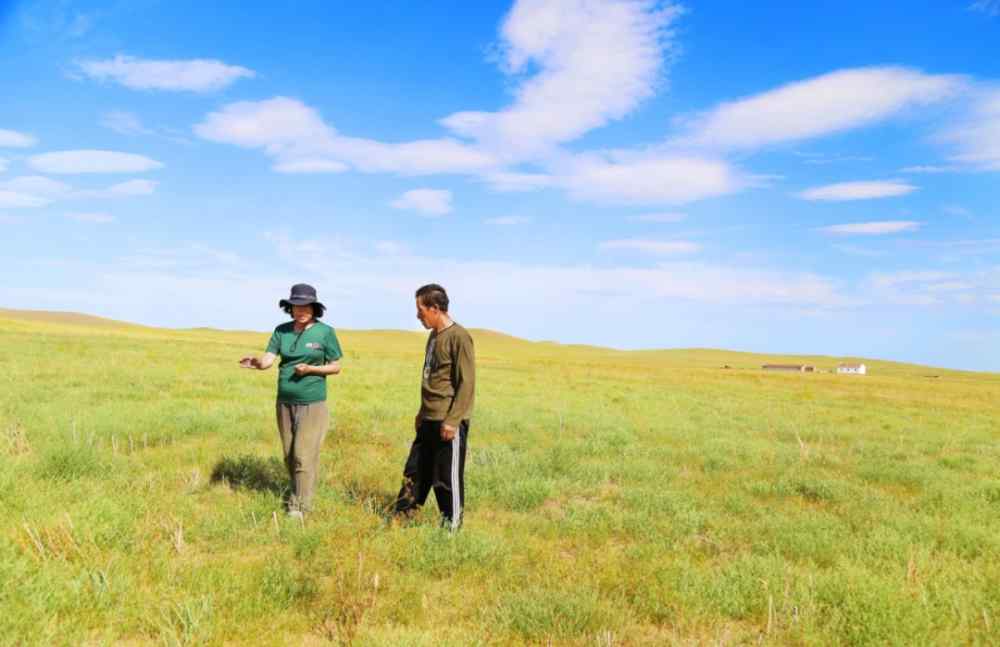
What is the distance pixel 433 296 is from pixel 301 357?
160cm

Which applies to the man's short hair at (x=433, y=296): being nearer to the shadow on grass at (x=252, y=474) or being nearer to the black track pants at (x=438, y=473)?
the black track pants at (x=438, y=473)

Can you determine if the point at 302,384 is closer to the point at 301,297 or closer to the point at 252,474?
the point at 301,297

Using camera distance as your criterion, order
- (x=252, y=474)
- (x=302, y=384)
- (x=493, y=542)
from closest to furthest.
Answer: (x=493, y=542)
(x=302, y=384)
(x=252, y=474)

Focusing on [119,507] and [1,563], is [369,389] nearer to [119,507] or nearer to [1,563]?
[119,507]

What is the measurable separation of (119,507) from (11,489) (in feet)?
4.40

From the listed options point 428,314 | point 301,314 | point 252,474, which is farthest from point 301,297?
point 252,474

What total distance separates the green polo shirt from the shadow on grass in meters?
1.28

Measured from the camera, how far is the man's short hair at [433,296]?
6.55m

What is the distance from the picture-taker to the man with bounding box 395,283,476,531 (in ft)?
21.1

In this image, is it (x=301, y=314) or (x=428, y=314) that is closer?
(x=428, y=314)

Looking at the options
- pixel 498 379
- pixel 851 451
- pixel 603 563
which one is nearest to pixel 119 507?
pixel 603 563

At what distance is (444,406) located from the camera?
654 cm

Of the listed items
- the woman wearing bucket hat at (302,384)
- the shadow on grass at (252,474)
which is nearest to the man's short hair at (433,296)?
the woman wearing bucket hat at (302,384)

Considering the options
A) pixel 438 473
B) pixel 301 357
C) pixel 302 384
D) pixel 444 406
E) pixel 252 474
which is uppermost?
pixel 301 357
